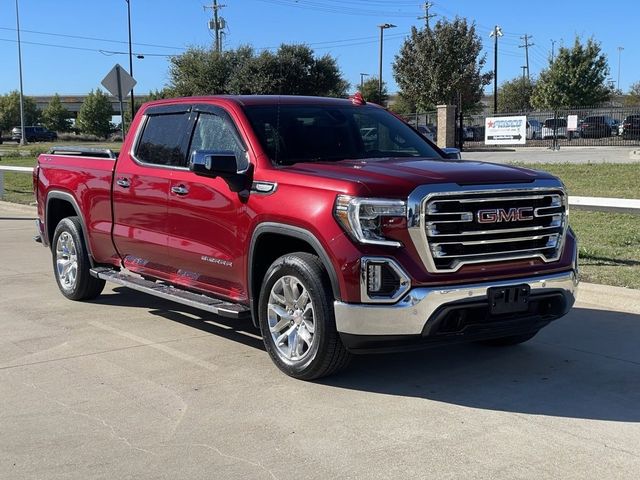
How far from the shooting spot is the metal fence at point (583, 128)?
124 ft

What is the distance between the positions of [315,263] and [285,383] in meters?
0.91

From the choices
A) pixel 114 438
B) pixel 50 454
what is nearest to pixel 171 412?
pixel 114 438

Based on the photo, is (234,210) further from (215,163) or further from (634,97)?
(634,97)

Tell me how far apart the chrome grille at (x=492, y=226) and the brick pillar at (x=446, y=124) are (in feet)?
91.4

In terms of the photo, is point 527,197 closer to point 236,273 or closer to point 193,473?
point 236,273

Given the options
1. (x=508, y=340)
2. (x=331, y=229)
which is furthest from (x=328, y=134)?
(x=508, y=340)

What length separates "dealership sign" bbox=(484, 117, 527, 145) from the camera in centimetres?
3928

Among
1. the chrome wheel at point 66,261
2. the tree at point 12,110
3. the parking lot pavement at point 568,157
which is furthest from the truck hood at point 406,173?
the tree at point 12,110

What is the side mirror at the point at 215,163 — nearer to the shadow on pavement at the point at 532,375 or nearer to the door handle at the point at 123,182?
the door handle at the point at 123,182

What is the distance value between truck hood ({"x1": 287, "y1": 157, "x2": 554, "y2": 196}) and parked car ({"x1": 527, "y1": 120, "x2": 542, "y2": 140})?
1567 inches

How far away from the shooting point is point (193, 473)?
379 centimetres

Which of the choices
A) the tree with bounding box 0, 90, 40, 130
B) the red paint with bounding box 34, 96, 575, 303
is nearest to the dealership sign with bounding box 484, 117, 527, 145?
the red paint with bounding box 34, 96, 575, 303

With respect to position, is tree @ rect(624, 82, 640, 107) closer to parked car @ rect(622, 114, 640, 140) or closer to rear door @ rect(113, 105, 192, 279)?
parked car @ rect(622, 114, 640, 140)

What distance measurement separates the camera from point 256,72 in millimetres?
40188
